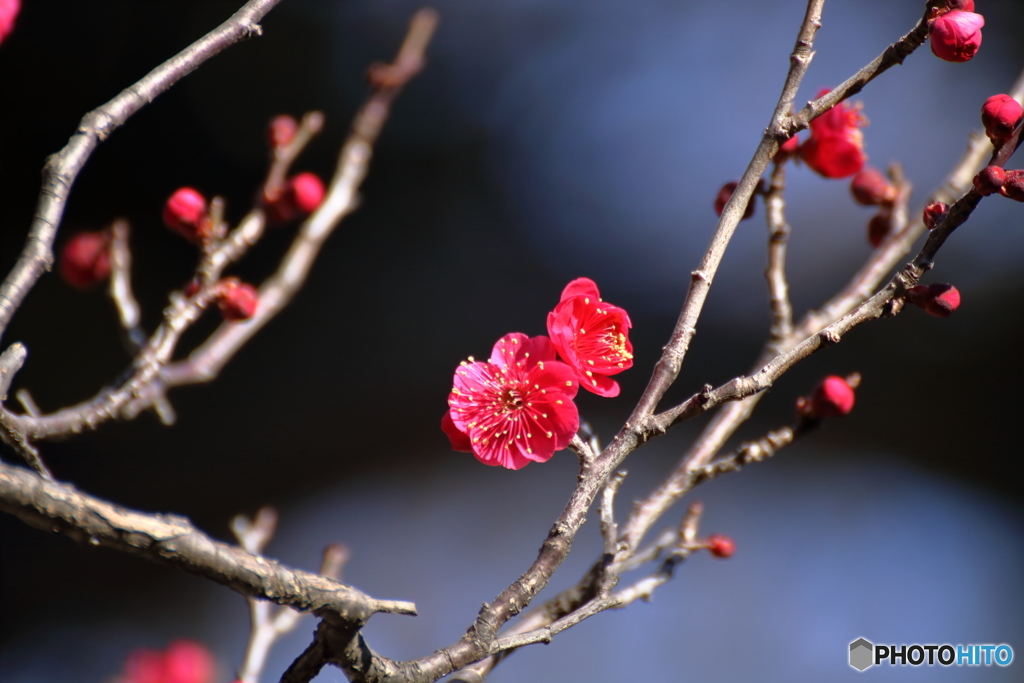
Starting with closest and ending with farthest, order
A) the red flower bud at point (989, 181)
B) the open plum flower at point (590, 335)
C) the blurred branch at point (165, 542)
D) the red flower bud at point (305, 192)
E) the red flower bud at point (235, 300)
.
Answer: the blurred branch at point (165, 542) < the red flower bud at point (989, 181) < the open plum flower at point (590, 335) < the red flower bud at point (235, 300) < the red flower bud at point (305, 192)

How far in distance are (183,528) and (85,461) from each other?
1.60 m

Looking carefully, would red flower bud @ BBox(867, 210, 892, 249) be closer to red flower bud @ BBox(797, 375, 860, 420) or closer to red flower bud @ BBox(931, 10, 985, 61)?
red flower bud @ BBox(797, 375, 860, 420)

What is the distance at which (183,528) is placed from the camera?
252 millimetres

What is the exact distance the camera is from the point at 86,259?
36.3 inches

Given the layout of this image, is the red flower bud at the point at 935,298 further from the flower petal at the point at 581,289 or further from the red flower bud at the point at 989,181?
the flower petal at the point at 581,289

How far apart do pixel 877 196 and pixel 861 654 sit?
1.83 feet

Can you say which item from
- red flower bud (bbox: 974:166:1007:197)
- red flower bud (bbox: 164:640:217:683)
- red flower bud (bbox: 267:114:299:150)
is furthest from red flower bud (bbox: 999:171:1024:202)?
red flower bud (bbox: 164:640:217:683)

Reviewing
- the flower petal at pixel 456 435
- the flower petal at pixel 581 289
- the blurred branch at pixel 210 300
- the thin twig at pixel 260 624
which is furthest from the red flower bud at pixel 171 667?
the flower petal at pixel 581 289

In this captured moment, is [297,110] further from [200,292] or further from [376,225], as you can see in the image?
[200,292]

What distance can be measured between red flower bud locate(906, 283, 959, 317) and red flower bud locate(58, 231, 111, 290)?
3.15 feet

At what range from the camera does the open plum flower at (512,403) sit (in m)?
0.50

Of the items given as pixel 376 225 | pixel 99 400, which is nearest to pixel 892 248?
pixel 99 400

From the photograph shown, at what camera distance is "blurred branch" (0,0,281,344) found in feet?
1.38

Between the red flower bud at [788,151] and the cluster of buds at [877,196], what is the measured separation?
0.13 meters
